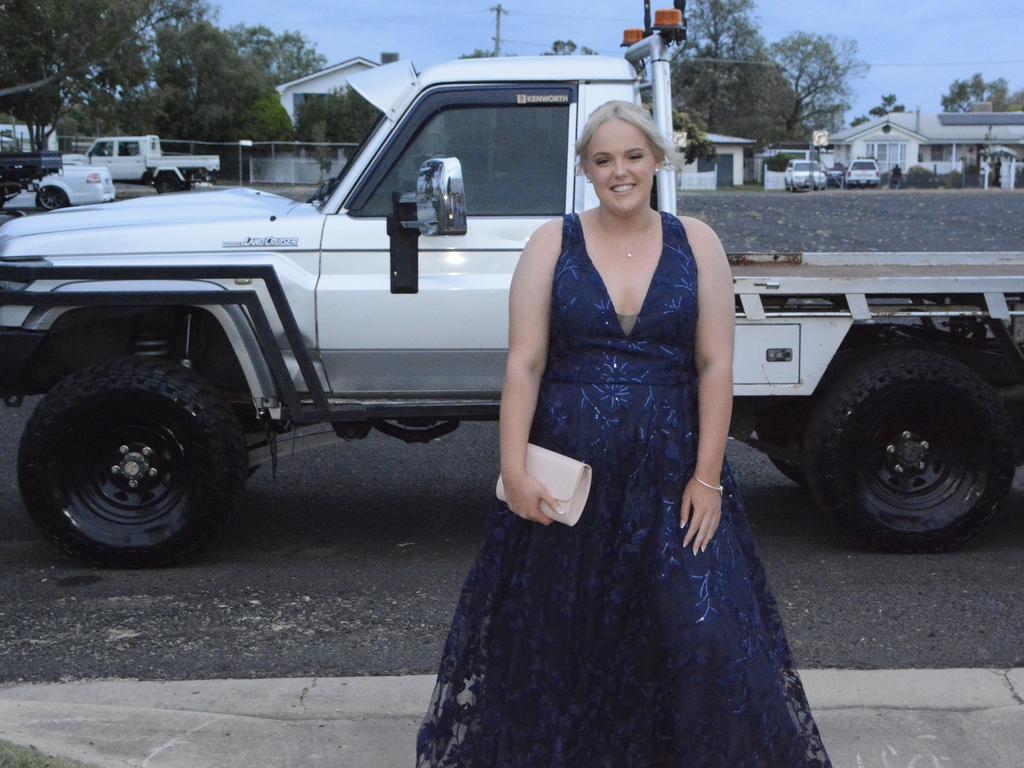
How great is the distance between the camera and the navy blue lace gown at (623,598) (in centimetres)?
300

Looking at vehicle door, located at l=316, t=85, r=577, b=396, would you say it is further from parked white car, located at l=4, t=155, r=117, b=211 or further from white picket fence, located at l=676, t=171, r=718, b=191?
white picket fence, located at l=676, t=171, r=718, b=191

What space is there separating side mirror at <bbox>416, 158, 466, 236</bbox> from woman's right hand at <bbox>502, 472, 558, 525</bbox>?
2.16m

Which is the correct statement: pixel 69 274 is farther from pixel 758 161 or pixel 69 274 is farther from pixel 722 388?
pixel 758 161

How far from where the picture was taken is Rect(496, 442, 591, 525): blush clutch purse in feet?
9.73

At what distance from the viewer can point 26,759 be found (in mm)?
3352

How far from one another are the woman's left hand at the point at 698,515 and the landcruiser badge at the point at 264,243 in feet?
9.24

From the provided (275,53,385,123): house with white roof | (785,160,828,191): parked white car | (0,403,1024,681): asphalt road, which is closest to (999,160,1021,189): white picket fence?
(785,160,828,191): parked white car

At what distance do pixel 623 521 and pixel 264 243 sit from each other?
9.21ft

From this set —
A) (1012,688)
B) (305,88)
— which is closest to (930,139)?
(305,88)

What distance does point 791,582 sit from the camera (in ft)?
17.7

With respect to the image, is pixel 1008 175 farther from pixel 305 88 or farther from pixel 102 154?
pixel 102 154

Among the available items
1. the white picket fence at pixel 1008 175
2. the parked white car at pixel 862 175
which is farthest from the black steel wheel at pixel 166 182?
the white picket fence at pixel 1008 175

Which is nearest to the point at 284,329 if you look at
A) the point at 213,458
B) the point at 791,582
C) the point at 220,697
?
the point at 213,458

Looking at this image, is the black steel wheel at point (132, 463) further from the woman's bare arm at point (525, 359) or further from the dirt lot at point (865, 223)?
the dirt lot at point (865, 223)
